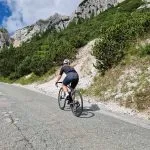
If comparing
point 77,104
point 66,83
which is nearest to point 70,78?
point 66,83

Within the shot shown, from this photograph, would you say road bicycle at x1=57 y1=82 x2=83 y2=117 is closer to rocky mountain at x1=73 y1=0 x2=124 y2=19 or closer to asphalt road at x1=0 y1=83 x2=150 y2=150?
asphalt road at x1=0 y1=83 x2=150 y2=150

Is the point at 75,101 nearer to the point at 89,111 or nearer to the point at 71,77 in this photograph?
the point at 71,77

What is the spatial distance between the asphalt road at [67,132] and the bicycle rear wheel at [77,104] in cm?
25

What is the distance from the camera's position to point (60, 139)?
9.00 metres

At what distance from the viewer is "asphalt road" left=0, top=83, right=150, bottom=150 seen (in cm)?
838

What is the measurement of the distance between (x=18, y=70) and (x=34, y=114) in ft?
102

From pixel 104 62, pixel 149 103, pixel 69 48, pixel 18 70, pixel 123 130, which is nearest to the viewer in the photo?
pixel 123 130

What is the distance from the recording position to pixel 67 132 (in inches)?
386

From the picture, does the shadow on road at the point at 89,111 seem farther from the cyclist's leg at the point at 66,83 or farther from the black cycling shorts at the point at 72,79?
the black cycling shorts at the point at 72,79

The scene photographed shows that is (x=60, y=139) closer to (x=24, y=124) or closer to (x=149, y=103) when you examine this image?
(x=24, y=124)

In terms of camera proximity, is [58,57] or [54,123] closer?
[54,123]

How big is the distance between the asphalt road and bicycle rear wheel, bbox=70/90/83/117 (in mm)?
251

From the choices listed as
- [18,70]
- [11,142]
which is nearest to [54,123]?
[11,142]

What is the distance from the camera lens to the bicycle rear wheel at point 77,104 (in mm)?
12601
